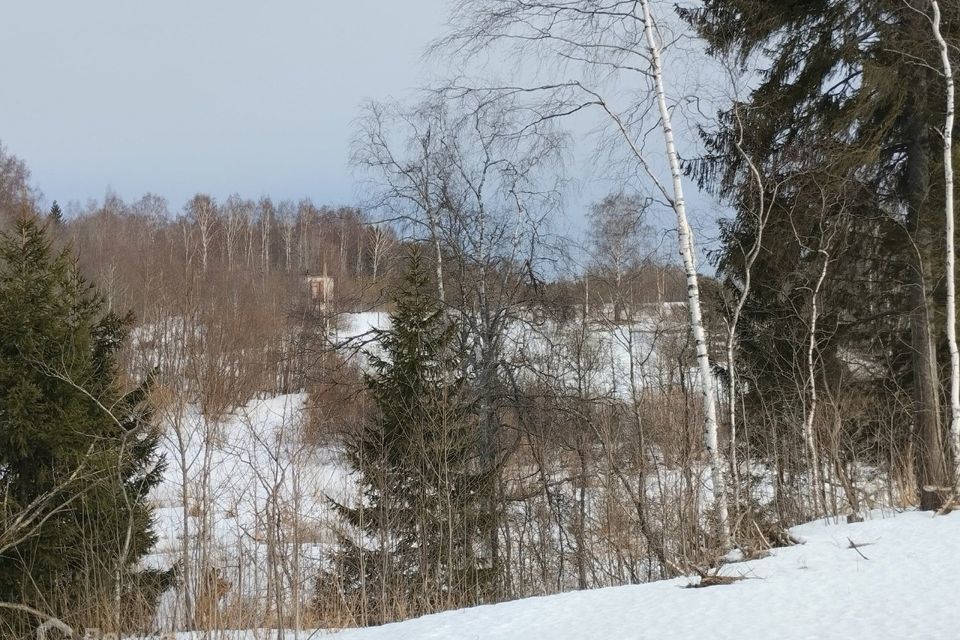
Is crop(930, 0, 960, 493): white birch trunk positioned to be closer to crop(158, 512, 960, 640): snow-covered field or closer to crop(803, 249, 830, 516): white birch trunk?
crop(803, 249, 830, 516): white birch trunk

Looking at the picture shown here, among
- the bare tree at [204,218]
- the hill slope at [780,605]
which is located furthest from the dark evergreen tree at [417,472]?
the bare tree at [204,218]

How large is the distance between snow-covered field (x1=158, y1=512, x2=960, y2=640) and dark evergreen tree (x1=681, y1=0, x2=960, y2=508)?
356 centimetres

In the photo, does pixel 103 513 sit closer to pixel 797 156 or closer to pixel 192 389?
pixel 192 389

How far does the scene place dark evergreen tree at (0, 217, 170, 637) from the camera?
1101 cm

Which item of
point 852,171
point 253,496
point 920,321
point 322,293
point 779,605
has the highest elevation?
point 322,293

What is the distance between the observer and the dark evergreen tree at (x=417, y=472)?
11914 millimetres

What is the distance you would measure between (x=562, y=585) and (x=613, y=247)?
534 inches

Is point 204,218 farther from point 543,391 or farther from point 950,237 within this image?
point 950,237

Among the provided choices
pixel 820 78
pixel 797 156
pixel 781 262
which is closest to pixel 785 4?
pixel 820 78

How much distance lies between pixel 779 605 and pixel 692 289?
137 inches

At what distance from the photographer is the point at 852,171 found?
999 centimetres

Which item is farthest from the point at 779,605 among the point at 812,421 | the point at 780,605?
Result: the point at 812,421

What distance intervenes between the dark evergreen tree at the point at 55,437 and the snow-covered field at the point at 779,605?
5.79m

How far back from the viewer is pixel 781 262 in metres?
11.1
